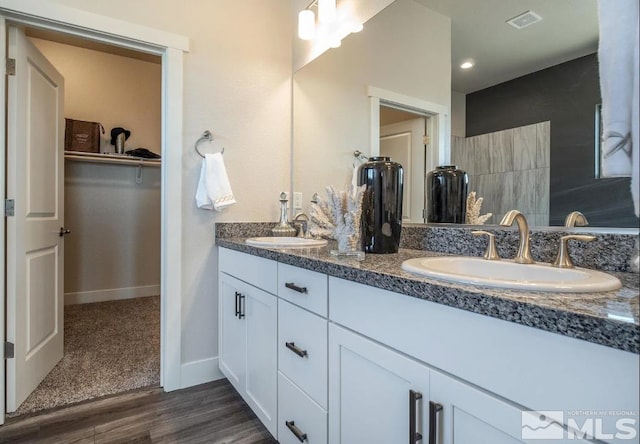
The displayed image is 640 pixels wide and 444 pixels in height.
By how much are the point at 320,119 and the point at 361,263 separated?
4.54ft

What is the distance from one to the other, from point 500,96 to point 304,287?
94 cm

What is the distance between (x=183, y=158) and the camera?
1.92 metres

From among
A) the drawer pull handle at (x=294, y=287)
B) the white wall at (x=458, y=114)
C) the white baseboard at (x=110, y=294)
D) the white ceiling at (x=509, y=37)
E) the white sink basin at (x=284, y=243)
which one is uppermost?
the white ceiling at (x=509, y=37)

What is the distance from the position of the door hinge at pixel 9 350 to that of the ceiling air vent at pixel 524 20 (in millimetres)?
2496

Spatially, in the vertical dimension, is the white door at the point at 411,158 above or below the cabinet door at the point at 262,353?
above

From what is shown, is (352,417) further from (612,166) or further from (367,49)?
(367,49)

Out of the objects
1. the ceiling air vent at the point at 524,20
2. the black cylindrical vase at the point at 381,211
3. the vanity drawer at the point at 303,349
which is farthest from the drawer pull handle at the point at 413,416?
the ceiling air vent at the point at 524,20

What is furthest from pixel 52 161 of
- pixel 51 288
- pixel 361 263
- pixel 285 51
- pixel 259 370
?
pixel 361 263

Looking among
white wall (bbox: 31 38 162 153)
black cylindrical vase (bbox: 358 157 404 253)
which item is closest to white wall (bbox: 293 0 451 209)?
black cylindrical vase (bbox: 358 157 404 253)

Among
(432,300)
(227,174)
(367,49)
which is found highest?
(367,49)

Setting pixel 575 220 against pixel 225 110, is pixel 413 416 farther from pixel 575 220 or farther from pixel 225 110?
pixel 225 110

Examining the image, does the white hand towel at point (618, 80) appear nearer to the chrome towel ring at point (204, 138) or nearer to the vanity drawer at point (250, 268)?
the vanity drawer at point (250, 268)

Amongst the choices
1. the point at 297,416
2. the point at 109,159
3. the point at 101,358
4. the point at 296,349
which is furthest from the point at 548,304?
the point at 109,159

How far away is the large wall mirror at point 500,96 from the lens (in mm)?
989
